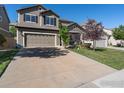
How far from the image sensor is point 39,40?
24422 mm

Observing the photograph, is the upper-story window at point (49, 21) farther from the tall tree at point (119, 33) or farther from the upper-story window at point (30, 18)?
the tall tree at point (119, 33)

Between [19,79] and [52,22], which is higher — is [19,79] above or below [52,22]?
below

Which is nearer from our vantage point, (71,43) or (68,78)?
(68,78)

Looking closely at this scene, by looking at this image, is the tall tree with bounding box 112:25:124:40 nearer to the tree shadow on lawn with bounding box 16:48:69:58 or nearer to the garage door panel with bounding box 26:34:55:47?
the garage door panel with bounding box 26:34:55:47

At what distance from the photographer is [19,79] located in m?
7.36

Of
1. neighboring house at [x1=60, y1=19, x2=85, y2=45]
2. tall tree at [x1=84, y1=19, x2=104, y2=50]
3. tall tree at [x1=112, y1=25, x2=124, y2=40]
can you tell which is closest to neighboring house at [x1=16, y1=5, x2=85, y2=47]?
neighboring house at [x1=60, y1=19, x2=85, y2=45]

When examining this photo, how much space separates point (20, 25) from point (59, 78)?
1651 cm

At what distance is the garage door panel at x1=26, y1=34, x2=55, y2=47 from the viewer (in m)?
23.5

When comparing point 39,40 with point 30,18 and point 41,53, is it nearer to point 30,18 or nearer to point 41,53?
point 30,18

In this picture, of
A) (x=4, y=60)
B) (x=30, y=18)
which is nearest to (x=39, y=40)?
(x=30, y=18)

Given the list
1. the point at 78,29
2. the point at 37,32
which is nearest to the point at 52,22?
the point at 37,32

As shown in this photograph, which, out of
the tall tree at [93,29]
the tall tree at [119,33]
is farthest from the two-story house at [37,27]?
the tall tree at [119,33]
